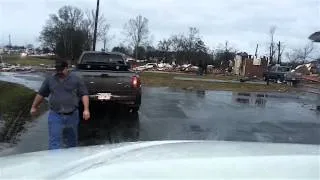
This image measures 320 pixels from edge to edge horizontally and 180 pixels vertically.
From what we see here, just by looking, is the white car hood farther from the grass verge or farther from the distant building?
the distant building

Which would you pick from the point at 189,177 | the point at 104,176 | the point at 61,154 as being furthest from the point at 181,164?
the point at 61,154

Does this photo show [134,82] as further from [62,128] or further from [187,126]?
[62,128]

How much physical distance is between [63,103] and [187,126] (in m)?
6.20

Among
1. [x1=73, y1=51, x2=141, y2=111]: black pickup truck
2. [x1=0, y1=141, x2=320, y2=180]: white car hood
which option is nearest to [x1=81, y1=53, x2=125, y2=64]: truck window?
[x1=73, y1=51, x2=141, y2=111]: black pickup truck

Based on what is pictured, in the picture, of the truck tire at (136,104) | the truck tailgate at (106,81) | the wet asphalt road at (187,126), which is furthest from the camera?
the truck tire at (136,104)

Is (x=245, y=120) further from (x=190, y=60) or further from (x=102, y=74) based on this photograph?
(x=190, y=60)

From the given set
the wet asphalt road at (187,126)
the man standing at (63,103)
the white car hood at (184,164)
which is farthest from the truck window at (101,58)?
the white car hood at (184,164)

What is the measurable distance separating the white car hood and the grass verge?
27.2 ft

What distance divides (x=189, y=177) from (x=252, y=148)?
2.94 feet

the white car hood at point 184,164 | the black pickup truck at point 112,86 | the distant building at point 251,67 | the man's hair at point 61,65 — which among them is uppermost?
the man's hair at point 61,65

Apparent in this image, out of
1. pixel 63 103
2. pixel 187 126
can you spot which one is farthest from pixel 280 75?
pixel 63 103

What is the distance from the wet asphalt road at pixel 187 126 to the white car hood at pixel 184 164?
682cm

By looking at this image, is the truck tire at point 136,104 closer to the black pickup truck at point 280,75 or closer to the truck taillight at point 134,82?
the truck taillight at point 134,82

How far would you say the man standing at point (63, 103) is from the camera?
8562 mm
